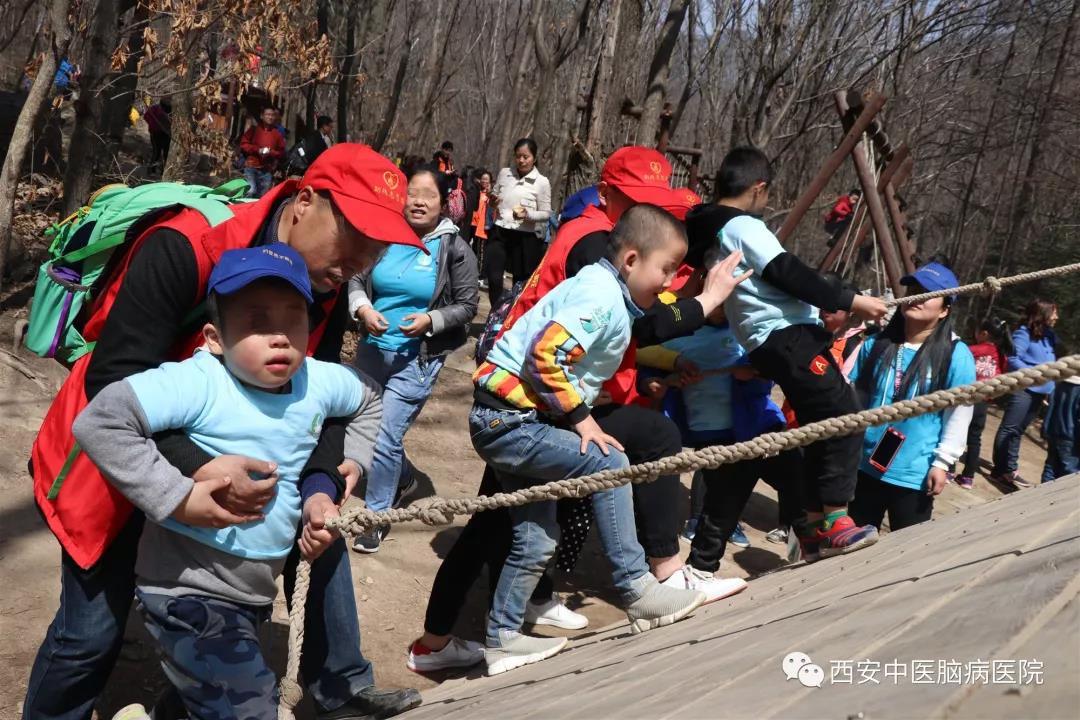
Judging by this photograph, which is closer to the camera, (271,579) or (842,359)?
(271,579)

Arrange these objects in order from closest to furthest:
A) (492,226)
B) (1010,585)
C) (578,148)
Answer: (1010,585)
(578,148)
(492,226)

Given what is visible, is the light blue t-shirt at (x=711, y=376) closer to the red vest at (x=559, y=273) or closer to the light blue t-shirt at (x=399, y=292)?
the red vest at (x=559, y=273)

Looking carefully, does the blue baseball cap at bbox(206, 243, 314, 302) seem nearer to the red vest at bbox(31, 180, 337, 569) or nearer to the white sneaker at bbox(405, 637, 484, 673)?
the red vest at bbox(31, 180, 337, 569)

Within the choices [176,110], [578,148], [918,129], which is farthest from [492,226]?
[918,129]

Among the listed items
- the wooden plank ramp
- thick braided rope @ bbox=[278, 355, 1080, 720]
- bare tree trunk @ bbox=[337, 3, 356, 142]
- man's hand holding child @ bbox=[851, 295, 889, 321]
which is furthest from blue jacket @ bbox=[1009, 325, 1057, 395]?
thick braided rope @ bbox=[278, 355, 1080, 720]

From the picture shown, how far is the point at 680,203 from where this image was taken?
447 centimetres

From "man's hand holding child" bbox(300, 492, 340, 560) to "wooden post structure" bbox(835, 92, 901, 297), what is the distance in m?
5.49

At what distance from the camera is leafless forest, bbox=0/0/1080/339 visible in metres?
6.93

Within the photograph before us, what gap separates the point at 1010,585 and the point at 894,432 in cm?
296

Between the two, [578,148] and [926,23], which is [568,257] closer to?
[578,148]

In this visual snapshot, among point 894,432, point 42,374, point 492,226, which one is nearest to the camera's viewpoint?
point 894,432

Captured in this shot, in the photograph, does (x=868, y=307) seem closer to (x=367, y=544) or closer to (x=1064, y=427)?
(x=367, y=544)

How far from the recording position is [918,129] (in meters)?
18.2

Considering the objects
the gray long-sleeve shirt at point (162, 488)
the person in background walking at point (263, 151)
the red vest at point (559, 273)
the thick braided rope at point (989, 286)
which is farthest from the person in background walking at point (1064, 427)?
the person in background walking at point (263, 151)
